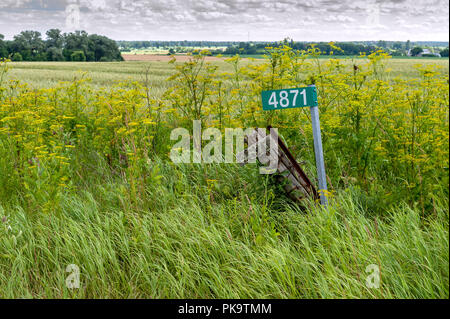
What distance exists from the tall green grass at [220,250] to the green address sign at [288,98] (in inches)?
30.9

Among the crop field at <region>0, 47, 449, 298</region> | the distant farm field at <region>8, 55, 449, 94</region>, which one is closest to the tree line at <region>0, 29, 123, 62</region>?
the distant farm field at <region>8, 55, 449, 94</region>

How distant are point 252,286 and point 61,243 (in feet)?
5.62

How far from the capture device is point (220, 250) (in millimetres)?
3035

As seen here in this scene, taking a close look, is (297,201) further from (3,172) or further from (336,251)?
(3,172)

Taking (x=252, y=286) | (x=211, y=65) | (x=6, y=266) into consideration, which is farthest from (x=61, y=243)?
(x=211, y=65)

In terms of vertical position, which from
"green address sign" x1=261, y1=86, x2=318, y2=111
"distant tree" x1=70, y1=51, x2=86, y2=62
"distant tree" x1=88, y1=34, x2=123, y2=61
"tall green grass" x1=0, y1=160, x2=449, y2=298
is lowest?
"tall green grass" x1=0, y1=160, x2=449, y2=298

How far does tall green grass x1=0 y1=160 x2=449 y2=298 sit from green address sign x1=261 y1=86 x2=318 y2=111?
78cm

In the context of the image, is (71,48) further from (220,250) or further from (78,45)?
(220,250)

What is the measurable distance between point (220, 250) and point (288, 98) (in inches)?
53.9

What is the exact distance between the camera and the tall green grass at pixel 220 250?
2.66m

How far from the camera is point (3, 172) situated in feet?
14.8

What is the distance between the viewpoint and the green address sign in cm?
327

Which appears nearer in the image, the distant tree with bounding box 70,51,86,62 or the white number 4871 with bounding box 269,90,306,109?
the white number 4871 with bounding box 269,90,306,109

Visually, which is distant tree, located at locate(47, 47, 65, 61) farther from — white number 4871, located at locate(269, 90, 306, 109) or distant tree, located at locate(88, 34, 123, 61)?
white number 4871, located at locate(269, 90, 306, 109)
